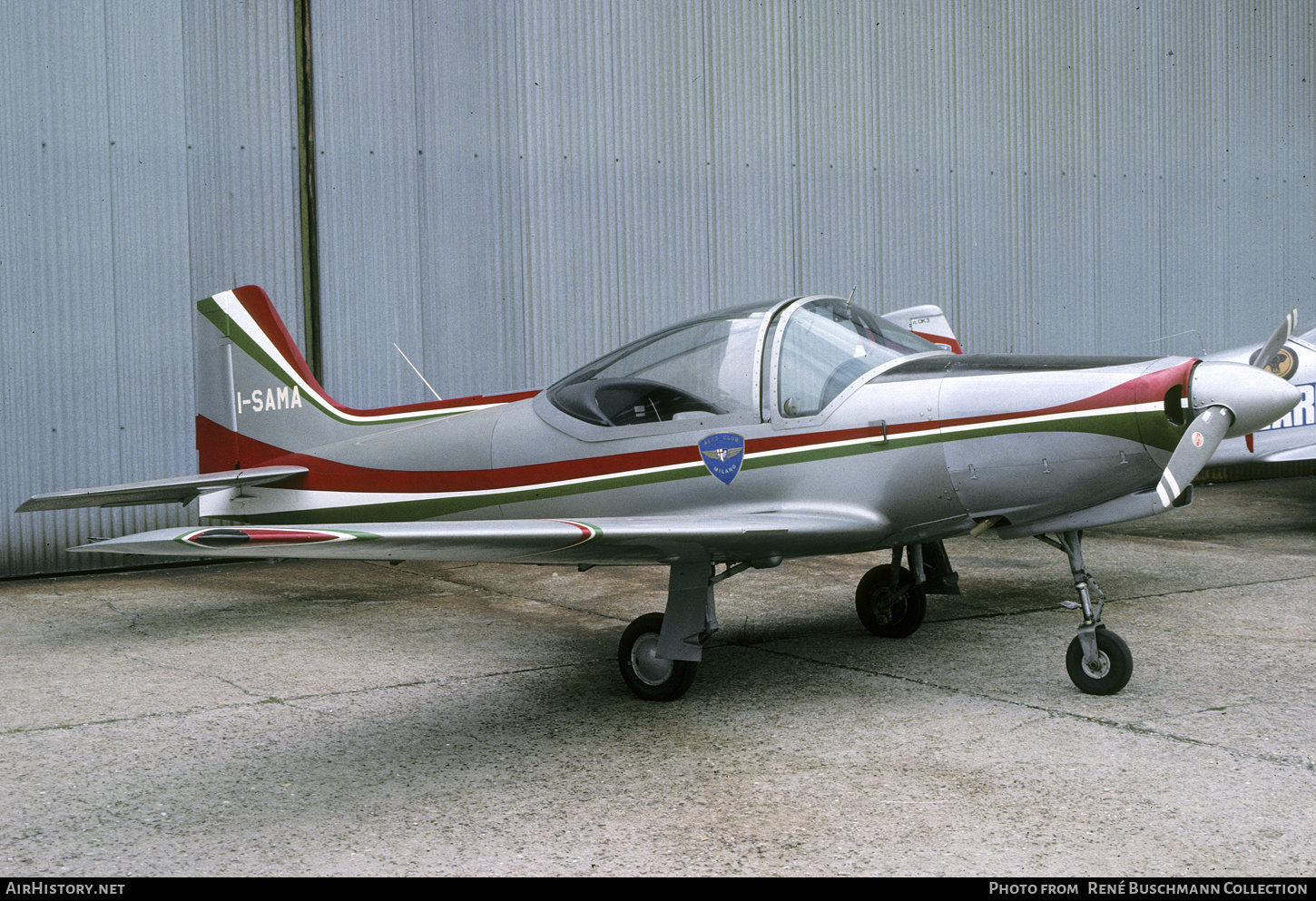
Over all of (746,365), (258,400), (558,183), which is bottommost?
(258,400)

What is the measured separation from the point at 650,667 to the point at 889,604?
1.67 m

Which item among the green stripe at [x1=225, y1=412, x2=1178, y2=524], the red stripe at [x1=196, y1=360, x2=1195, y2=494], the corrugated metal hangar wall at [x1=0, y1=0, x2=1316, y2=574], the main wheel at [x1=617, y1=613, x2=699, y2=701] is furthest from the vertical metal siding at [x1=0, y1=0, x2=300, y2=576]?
the main wheel at [x1=617, y1=613, x2=699, y2=701]

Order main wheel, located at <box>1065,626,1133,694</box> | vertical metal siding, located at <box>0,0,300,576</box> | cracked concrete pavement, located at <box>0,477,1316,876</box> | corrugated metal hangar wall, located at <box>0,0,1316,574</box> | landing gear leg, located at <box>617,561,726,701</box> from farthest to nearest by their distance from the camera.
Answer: corrugated metal hangar wall, located at <box>0,0,1316,574</box>, vertical metal siding, located at <box>0,0,300,576</box>, landing gear leg, located at <box>617,561,726,701</box>, main wheel, located at <box>1065,626,1133,694</box>, cracked concrete pavement, located at <box>0,477,1316,876</box>

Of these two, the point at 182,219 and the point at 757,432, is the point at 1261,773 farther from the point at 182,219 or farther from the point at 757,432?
the point at 182,219

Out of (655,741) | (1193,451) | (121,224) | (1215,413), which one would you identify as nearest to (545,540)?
(655,741)

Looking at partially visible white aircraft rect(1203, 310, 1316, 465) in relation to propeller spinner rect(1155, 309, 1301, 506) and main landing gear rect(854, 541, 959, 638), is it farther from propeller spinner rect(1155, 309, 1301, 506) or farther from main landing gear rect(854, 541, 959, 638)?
propeller spinner rect(1155, 309, 1301, 506)

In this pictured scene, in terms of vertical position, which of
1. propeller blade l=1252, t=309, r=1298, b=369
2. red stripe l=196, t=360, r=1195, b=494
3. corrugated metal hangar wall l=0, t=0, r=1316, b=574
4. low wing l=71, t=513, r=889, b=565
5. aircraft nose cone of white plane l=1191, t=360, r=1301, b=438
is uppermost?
corrugated metal hangar wall l=0, t=0, r=1316, b=574

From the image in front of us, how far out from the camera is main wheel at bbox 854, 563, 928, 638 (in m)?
5.82

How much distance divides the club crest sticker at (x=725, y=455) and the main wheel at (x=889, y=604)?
1466 mm

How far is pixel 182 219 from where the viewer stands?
9.12 m

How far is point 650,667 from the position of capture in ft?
15.6

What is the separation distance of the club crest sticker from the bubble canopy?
122 mm

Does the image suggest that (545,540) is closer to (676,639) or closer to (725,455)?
(676,639)

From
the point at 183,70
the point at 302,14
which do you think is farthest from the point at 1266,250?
the point at 183,70
